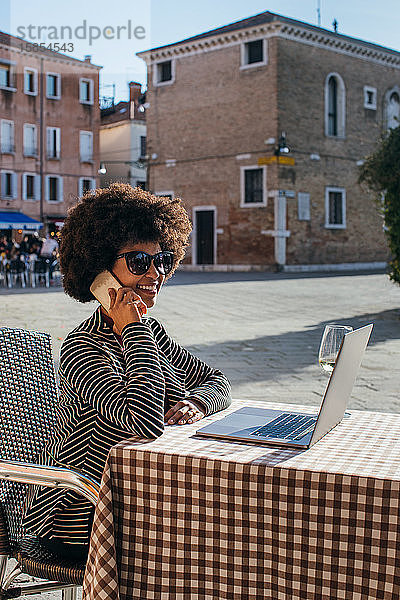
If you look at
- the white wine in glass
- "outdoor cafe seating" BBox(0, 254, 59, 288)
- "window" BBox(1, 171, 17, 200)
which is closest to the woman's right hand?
the white wine in glass

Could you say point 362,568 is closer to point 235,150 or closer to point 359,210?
point 235,150

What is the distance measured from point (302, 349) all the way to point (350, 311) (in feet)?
15.1

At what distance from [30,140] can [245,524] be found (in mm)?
42824

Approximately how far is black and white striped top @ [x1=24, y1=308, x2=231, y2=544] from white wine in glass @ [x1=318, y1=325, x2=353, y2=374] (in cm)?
60

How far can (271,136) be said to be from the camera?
30.5m

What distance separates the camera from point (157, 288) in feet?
8.70

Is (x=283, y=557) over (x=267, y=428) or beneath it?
beneath

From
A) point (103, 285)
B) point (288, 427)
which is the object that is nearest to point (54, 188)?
point (103, 285)

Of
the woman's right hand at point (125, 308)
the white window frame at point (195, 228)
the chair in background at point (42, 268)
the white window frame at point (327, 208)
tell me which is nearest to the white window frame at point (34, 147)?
the white window frame at point (195, 228)

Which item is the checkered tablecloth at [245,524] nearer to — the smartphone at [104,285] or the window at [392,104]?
the smartphone at [104,285]

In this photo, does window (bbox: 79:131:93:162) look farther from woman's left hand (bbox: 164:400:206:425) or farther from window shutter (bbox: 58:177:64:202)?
woman's left hand (bbox: 164:400:206:425)

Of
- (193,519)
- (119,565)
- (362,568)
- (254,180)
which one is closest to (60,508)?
(119,565)

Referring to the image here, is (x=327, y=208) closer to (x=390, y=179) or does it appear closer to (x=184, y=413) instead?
(x=390, y=179)

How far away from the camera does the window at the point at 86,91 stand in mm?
45219
